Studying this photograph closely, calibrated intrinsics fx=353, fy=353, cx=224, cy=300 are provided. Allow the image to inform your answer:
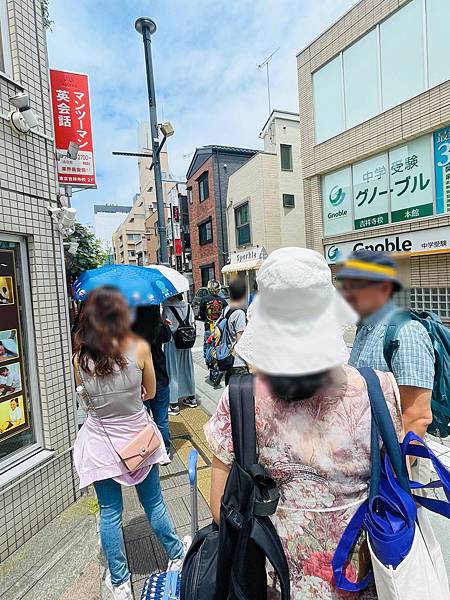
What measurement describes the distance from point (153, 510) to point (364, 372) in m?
1.72

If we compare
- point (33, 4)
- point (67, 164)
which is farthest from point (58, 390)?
point (33, 4)

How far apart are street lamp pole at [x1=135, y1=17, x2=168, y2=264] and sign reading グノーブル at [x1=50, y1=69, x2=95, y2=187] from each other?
1.55 metres

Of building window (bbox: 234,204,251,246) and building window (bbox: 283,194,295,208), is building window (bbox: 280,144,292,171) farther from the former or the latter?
building window (bbox: 234,204,251,246)

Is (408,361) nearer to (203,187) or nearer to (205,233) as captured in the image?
(205,233)

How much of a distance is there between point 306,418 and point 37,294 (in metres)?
2.49

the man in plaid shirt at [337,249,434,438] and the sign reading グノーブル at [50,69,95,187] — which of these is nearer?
the man in plaid shirt at [337,249,434,438]

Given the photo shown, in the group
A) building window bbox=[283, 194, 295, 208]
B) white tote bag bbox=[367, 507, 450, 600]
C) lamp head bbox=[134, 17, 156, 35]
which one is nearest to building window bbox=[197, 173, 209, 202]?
building window bbox=[283, 194, 295, 208]

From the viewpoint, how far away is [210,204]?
78.4ft

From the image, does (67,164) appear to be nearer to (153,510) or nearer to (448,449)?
(153,510)

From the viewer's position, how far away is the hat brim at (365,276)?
0.83 meters

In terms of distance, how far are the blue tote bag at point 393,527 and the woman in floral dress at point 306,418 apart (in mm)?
26

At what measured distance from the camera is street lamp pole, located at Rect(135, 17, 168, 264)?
15.8ft

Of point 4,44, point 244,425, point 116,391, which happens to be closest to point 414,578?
point 244,425

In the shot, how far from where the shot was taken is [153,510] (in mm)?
2123
